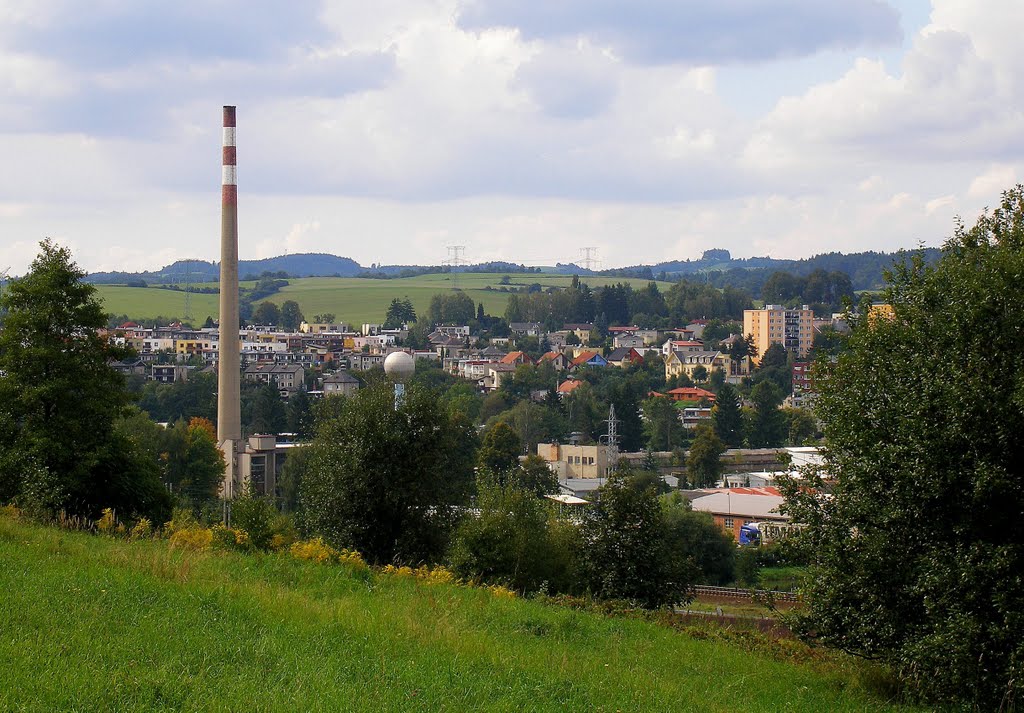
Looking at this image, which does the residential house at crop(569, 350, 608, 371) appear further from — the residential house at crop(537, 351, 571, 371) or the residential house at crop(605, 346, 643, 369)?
the residential house at crop(605, 346, 643, 369)

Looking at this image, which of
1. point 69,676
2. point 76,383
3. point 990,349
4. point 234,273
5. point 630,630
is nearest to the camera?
point 69,676

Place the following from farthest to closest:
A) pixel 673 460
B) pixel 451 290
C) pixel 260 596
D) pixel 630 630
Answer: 1. pixel 451 290
2. pixel 673 460
3. pixel 630 630
4. pixel 260 596

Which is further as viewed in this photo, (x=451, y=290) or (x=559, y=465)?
(x=451, y=290)

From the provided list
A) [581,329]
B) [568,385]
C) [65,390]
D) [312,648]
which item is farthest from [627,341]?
[312,648]

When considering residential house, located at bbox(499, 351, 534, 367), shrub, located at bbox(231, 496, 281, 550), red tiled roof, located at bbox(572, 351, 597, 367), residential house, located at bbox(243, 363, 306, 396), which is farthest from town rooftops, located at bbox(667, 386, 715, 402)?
shrub, located at bbox(231, 496, 281, 550)

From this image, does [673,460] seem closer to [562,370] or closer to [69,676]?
[562,370]

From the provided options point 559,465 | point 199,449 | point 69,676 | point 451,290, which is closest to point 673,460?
point 559,465

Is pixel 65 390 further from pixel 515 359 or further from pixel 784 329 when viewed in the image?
pixel 784 329
